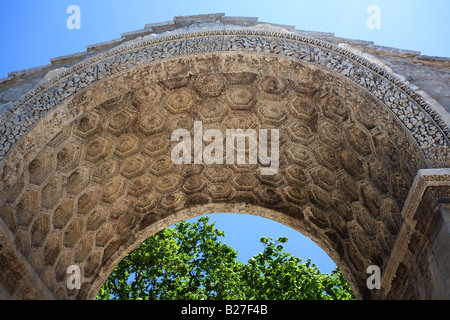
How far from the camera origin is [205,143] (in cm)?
848

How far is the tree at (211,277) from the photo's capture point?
16.0m

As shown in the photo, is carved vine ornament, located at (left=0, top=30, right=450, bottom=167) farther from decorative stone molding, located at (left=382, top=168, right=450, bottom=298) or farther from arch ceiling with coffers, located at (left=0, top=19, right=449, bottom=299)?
decorative stone molding, located at (left=382, top=168, right=450, bottom=298)

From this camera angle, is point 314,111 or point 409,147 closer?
point 409,147

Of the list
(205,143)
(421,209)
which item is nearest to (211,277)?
(205,143)

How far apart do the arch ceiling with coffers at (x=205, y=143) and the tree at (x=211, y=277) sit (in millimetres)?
7348

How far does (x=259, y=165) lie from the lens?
8.74 m

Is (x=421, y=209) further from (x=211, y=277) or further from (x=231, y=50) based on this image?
(x=211, y=277)

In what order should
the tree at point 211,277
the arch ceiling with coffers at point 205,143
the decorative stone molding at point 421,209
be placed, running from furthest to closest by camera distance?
the tree at point 211,277 < the arch ceiling with coffers at point 205,143 < the decorative stone molding at point 421,209

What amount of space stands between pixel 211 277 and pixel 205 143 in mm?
8983

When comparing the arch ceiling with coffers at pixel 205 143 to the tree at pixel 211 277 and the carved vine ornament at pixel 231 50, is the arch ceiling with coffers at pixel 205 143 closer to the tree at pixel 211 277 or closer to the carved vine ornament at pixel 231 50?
the carved vine ornament at pixel 231 50

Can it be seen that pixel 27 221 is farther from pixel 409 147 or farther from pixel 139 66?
pixel 409 147

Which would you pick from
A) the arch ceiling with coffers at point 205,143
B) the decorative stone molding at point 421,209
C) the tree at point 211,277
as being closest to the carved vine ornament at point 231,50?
the arch ceiling with coffers at point 205,143
